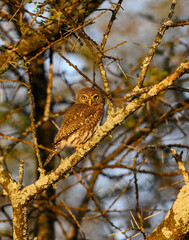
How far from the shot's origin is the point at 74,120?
4.89 metres

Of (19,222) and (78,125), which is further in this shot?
(78,125)

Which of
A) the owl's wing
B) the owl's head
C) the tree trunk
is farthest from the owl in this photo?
the tree trunk

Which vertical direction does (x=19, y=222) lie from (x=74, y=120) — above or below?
below

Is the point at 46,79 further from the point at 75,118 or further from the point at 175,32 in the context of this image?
the point at 175,32

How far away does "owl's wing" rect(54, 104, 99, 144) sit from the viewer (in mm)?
4750

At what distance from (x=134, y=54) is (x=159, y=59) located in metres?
1.08

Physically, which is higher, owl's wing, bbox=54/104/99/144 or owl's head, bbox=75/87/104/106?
owl's head, bbox=75/87/104/106

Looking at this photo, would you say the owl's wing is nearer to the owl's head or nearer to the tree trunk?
the owl's head

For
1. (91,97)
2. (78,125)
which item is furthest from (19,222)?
(91,97)

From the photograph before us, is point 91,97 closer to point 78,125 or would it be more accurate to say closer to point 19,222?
point 78,125

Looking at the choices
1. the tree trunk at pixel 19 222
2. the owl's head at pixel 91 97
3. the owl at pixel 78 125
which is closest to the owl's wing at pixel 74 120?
the owl at pixel 78 125

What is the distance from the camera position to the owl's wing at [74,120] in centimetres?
475

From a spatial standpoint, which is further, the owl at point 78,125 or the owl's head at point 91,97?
the owl's head at point 91,97

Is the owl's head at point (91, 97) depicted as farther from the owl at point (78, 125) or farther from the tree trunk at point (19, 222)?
the tree trunk at point (19, 222)
